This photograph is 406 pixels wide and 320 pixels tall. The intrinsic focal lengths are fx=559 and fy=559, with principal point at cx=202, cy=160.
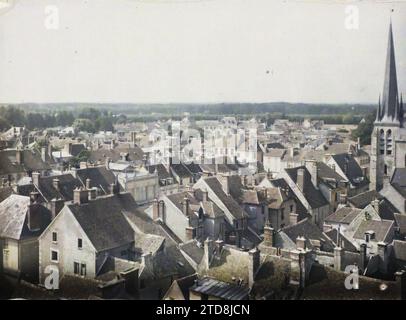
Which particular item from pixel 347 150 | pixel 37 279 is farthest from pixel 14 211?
pixel 347 150

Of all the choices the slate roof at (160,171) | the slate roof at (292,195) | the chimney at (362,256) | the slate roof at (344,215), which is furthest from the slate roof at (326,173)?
the chimney at (362,256)

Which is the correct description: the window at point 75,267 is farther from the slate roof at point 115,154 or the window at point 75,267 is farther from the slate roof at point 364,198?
the slate roof at point 364,198

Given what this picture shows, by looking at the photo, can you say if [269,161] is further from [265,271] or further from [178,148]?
[265,271]

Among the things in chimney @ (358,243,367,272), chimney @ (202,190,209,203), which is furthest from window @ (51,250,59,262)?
chimney @ (358,243,367,272)

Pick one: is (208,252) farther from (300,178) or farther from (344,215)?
(300,178)

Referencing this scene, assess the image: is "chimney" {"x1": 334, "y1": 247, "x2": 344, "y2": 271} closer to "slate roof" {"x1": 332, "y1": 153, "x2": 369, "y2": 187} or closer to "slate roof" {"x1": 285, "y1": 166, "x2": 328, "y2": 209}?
"slate roof" {"x1": 332, "y1": 153, "x2": 369, "y2": 187}
